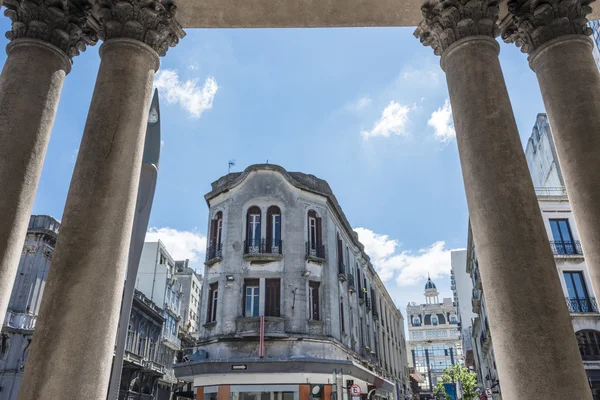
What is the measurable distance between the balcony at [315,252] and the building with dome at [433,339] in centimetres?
8101

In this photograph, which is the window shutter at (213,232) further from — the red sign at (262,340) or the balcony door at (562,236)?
the balcony door at (562,236)

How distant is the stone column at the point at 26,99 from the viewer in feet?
15.3

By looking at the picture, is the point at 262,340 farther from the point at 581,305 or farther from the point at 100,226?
the point at 581,305

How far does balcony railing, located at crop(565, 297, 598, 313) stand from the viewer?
24.1 metres

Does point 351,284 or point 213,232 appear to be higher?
point 213,232

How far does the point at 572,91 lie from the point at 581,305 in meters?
22.8

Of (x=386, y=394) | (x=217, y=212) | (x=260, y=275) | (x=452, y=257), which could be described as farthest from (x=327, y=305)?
(x=452, y=257)

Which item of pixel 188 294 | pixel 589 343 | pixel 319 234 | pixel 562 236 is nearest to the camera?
pixel 589 343

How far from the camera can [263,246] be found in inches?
887

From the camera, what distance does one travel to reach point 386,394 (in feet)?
114

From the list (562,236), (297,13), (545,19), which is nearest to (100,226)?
(297,13)

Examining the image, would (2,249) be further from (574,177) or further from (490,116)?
(574,177)

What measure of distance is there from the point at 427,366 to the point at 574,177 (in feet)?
341

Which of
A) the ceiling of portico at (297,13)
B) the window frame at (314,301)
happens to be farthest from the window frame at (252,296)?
the ceiling of portico at (297,13)
